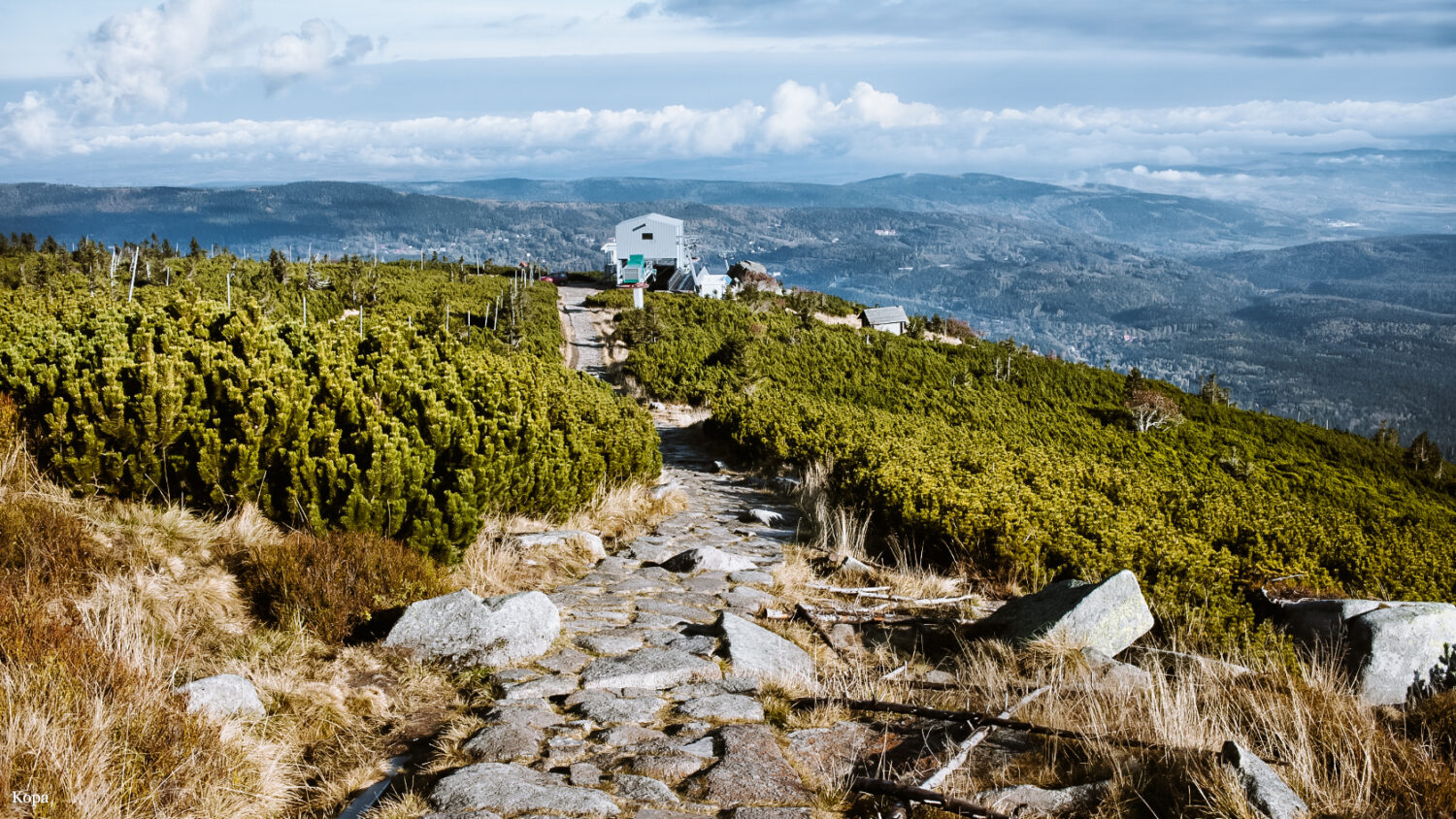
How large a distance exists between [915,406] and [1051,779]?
23035mm

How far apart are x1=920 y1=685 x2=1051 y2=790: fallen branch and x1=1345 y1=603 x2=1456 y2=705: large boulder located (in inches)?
108

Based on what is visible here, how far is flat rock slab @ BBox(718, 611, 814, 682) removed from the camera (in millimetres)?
4578

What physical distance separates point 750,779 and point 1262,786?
1759mm

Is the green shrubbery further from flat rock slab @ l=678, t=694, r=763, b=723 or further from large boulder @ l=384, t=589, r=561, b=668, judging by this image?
Answer: flat rock slab @ l=678, t=694, r=763, b=723

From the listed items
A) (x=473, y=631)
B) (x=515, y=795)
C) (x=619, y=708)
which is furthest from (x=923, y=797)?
(x=473, y=631)

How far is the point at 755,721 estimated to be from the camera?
3.95 m

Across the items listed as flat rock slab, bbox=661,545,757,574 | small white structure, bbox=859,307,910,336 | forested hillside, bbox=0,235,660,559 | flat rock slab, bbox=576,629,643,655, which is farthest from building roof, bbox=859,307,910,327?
flat rock slab, bbox=576,629,643,655

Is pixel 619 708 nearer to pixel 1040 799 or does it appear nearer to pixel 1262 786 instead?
pixel 1040 799

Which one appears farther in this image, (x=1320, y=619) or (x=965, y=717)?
(x=1320, y=619)

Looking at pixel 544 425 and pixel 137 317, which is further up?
pixel 137 317

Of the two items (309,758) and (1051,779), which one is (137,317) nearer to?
(309,758)

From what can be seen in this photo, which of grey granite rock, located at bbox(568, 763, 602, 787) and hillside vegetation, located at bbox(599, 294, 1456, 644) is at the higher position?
grey granite rock, located at bbox(568, 763, 602, 787)

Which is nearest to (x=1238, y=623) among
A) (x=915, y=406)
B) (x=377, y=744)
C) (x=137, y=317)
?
(x=377, y=744)

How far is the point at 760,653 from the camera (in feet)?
16.0
